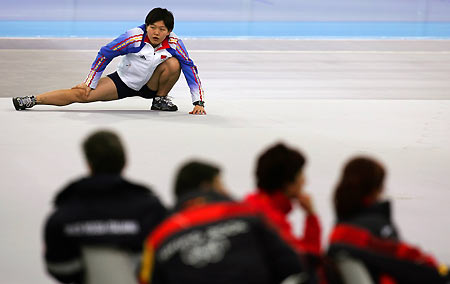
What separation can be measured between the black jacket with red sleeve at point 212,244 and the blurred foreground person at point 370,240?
15.1 inches

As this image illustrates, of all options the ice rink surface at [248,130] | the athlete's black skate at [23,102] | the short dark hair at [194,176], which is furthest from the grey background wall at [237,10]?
the short dark hair at [194,176]

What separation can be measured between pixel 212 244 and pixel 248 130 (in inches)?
176

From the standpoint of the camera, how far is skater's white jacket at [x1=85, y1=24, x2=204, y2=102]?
7328 millimetres

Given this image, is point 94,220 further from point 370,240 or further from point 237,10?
point 237,10

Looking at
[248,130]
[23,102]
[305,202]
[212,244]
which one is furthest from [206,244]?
[23,102]

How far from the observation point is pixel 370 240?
2.82 m

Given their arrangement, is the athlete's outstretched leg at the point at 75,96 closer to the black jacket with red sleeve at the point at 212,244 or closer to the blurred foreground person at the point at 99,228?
the blurred foreground person at the point at 99,228

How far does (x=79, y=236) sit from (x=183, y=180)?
39 centimetres

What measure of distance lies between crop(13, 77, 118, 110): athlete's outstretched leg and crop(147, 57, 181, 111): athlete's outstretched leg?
0.36 metres

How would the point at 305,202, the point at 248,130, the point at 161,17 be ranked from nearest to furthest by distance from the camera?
1. the point at 305,202
2. the point at 248,130
3. the point at 161,17

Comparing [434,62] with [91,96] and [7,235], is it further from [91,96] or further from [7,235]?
[7,235]

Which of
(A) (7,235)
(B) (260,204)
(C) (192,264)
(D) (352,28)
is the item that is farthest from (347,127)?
(D) (352,28)

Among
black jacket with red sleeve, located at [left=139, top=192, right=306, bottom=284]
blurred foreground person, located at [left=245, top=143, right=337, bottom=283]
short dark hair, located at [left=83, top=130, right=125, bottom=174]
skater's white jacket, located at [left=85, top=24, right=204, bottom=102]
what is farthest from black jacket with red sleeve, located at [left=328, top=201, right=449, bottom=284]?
skater's white jacket, located at [left=85, top=24, right=204, bottom=102]

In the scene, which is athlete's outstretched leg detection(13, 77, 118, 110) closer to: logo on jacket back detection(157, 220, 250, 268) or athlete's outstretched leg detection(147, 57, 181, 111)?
athlete's outstretched leg detection(147, 57, 181, 111)
